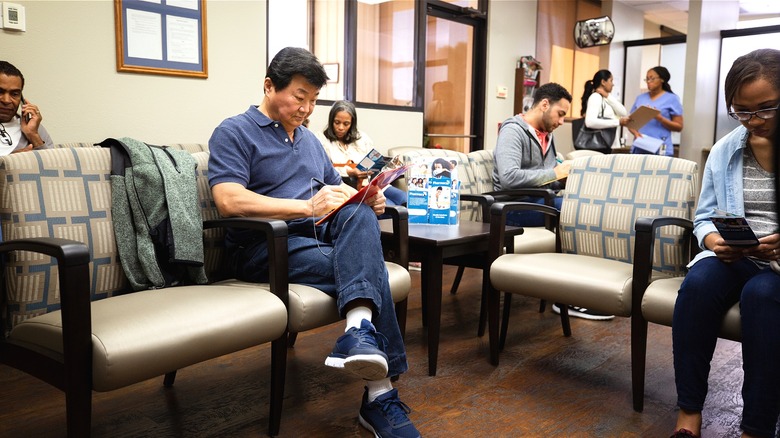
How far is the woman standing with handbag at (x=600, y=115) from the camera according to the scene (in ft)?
18.4

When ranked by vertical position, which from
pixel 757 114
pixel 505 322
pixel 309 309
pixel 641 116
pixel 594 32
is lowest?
pixel 505 322

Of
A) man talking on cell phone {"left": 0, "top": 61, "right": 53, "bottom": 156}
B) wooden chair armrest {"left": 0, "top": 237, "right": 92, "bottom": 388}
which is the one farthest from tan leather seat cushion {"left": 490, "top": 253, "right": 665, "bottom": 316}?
man talking on cell phone {"left": 0, "top": 61, "right": 53, "bottom": 156}

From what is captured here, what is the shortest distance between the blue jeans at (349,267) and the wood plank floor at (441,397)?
338 millimetres

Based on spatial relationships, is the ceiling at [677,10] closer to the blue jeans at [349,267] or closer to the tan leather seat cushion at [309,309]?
the blue jeans at [349,267]

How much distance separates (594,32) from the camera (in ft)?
22.8

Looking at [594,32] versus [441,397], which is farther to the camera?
[594,32]

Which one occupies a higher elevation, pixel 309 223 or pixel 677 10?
pixel 677 10

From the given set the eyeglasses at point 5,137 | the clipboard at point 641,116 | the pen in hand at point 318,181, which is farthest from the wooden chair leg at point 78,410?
the clipboard at point 641,116

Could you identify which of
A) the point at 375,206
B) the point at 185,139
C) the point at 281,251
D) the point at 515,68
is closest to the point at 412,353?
the point at 375,206

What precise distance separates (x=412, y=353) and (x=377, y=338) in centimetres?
81

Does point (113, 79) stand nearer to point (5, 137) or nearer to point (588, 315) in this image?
point (5, 137)

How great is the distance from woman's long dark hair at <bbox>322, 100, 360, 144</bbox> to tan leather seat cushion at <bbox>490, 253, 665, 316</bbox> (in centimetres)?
216

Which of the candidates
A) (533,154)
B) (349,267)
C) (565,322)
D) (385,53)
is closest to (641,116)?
(385,53)

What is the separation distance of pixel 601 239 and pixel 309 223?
1235mm
